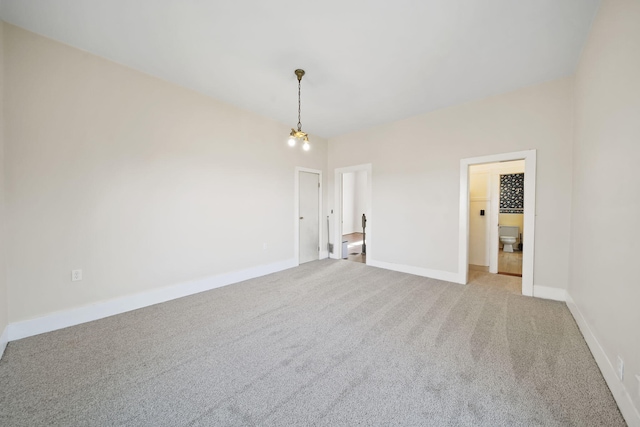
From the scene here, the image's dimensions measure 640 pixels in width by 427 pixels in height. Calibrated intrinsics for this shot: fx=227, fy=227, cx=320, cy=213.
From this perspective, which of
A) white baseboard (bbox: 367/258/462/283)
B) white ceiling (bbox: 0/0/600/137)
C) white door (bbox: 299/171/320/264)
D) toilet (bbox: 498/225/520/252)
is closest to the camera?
white ceiling (bbox: 0/0/600/137)

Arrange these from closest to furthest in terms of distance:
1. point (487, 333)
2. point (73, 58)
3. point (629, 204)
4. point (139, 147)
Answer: point (629, 204), point (487, 333), point (73, 58), point (139, 147)

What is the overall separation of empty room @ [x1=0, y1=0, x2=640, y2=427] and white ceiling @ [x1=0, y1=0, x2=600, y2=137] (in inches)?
0.9

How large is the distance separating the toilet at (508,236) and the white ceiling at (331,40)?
4572 mm

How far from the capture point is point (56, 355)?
188 centimetres

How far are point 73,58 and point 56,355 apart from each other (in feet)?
9.32

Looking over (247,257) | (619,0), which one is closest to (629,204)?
(619,0)

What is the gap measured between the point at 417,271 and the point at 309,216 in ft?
7.96

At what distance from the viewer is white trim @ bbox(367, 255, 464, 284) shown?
12.2 ft

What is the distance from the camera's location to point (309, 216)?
5.07 m

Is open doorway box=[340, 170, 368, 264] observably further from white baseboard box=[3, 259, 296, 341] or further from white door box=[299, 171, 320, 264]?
white baseboard box=[3, 259, 296, 341]

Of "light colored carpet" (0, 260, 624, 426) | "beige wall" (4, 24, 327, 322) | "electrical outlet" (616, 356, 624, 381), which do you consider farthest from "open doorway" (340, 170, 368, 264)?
"electrical outlet" (616, 356, 624, 381)

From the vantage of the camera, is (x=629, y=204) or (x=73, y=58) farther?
(x=73, y=58)

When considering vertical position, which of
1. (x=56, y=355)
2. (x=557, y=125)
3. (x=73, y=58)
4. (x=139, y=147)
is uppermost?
(x=73, y=58)

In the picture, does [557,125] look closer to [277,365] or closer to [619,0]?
[619,0]
